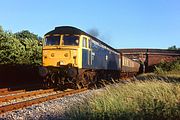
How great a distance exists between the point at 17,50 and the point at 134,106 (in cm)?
1816

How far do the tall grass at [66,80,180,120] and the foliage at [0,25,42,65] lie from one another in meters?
15.6

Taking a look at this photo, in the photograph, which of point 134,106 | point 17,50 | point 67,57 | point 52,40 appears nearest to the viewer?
point 134,106

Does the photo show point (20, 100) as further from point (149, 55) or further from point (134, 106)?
point (149, 55)

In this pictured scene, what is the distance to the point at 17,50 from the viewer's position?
26312mm

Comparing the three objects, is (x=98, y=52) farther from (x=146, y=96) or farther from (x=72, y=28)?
(x=146, y=96)

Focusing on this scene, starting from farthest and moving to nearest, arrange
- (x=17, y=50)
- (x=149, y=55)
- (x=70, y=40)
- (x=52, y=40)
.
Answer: (x=149, y=55) → (x=17, y=50) → (x=52, y=40) → (x=70, y=40)

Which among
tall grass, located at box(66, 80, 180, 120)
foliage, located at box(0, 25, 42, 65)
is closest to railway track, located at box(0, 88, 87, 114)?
tall grass, located at box(66, 80, 180, 120)

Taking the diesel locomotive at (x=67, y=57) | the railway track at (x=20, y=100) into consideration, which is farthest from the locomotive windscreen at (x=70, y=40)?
the railway track at (x=20, y=100)

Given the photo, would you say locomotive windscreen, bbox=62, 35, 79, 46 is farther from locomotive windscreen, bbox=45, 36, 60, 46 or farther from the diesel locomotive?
locomotive windscreen, bbox=45, 36, 60, 46

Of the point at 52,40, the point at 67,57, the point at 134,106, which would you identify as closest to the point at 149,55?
the point at 52,40

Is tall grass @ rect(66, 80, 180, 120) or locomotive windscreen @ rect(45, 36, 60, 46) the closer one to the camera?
tall grass @ rect(66, 80, 180, 120)

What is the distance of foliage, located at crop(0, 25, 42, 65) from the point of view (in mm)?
25339

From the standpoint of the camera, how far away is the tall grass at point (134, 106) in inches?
338

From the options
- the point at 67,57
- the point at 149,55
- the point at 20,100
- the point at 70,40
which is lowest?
the point at 20,100
